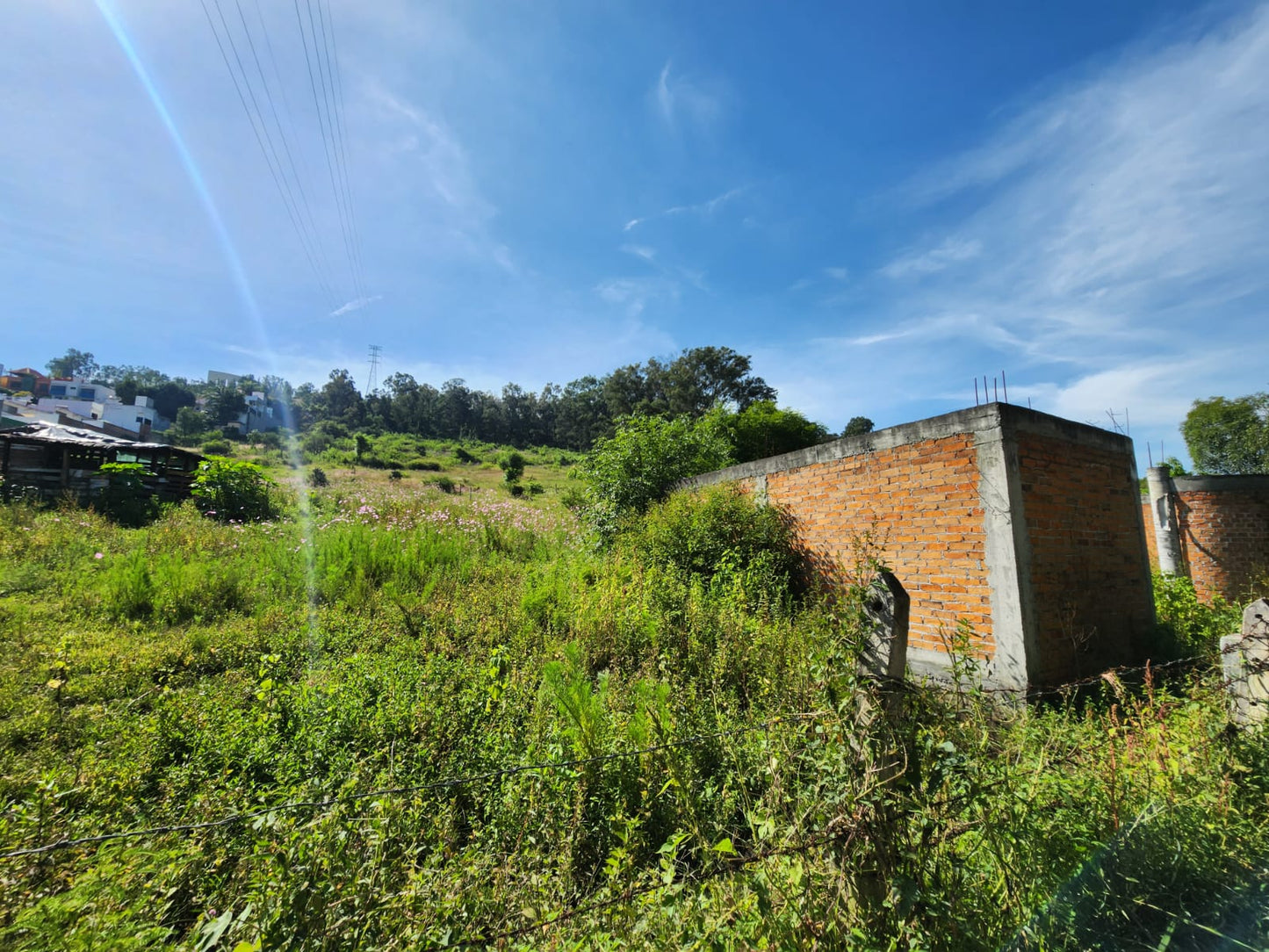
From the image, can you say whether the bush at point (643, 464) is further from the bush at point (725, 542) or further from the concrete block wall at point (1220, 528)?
the concrete block wall at point (1220, 528)

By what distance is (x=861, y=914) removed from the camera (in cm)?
139

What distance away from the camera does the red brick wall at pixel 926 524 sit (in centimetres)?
424

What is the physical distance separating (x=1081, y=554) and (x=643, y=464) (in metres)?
6.47

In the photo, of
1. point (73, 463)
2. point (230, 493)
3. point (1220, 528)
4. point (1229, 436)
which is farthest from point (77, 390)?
point (1229, 436)

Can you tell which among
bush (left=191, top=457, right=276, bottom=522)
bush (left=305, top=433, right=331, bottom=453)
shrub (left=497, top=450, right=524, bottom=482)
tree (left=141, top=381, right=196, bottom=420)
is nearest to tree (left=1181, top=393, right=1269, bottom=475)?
shrub (left=497, top=450, right=524, bottom=482)

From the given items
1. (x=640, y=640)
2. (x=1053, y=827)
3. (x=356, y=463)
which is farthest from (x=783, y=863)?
(x=356, y=463)

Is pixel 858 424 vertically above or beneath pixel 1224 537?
above

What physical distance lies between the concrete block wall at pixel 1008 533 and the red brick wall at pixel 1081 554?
2 centimetres

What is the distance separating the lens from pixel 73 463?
1122cm

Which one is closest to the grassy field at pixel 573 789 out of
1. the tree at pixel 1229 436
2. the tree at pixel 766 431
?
the tree at pixel 766 431

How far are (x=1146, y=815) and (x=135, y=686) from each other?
587 centimetres

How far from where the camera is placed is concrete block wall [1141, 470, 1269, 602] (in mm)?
9586

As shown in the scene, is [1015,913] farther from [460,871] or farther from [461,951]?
[460,871]

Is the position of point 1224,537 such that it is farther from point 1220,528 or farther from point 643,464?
point 643,464
